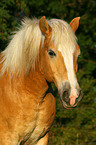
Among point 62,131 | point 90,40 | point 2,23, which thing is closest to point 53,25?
point 2,23

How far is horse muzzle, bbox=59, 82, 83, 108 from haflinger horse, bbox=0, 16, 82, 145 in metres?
0.15

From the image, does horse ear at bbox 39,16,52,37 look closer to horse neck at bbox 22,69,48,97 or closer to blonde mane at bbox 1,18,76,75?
blonde mane at bbox 1,18,76,75

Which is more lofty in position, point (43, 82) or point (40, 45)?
point (40, 45)

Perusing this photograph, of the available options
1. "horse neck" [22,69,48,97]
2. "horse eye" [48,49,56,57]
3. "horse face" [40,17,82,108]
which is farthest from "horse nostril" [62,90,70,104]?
"horse neck" [22,69,48,97]

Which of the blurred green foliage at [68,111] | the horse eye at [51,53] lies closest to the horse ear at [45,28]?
the horse eye at [51,53]

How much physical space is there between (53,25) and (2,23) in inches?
119

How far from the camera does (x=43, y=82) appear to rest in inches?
121

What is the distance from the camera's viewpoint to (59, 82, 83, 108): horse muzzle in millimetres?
2467

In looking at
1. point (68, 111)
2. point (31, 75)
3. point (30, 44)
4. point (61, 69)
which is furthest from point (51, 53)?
point (68, 111)

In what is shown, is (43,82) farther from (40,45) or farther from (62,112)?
(62,112)

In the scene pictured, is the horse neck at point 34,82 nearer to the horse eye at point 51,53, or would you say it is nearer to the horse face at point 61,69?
the horse face at point 61,69

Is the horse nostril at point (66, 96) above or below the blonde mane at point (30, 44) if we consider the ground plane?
below

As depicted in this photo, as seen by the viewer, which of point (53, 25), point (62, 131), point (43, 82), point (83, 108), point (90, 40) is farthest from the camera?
point (90, 40)

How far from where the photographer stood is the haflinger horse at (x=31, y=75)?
2.75 metres
